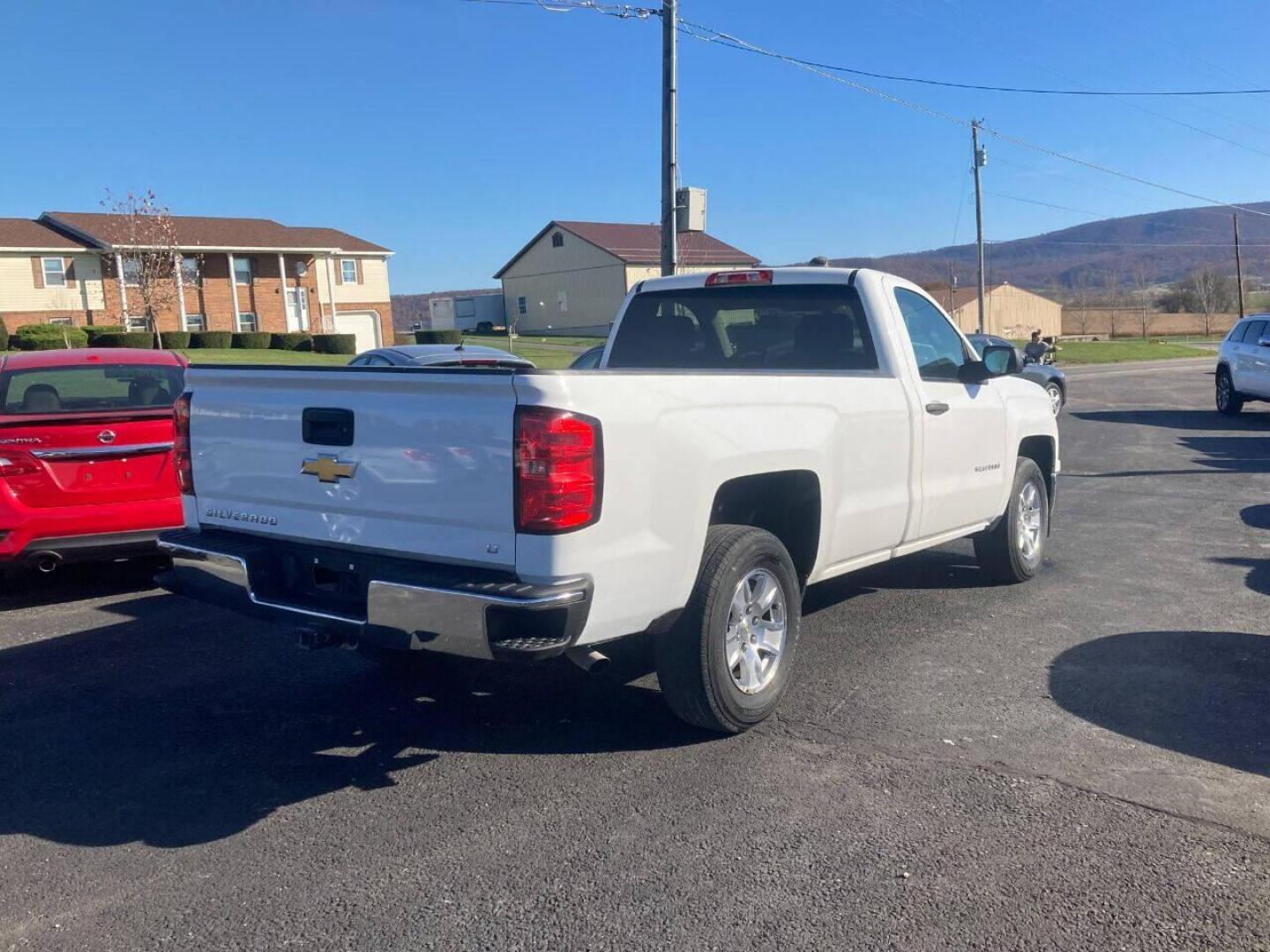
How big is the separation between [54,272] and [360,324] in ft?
44.2

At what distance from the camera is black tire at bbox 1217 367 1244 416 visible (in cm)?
1956

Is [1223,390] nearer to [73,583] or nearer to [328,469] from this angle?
[73,583]

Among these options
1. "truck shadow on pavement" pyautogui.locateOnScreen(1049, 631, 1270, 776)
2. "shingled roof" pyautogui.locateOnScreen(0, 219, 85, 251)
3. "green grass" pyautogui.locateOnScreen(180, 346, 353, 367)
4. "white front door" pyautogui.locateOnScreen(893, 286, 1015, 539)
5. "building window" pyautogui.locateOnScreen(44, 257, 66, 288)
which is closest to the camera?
"truck shadow on pavement" pyautogui.locateOnScreen(1049, 631, 1270, 776)

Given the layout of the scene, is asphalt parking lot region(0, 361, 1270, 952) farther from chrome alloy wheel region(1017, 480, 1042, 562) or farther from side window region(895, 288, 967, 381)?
side window region(895, 288, 967, 381)

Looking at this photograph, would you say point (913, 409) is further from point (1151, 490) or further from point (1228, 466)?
point (1228, 466)

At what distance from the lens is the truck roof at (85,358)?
7438 millimetres

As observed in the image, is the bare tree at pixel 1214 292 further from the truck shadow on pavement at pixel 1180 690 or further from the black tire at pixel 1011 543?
the truck shadow on pavement at pixel 1180 690

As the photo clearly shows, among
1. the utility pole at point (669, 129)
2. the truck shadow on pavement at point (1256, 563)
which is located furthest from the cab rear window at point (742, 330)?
the utility pole at point (669, 129)

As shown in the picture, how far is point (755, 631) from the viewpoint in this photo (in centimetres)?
478

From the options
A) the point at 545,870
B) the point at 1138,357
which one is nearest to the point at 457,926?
the point at 545,870

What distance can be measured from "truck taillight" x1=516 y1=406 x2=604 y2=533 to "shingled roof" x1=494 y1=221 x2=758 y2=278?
49.4 metres

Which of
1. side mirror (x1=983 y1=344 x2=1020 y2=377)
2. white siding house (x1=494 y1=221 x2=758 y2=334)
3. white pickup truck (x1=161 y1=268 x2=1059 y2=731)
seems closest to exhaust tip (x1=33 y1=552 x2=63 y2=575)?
white pickup truck (x1=161 y1=268 x2=1059 y2=731)

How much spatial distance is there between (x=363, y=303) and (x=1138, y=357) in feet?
113

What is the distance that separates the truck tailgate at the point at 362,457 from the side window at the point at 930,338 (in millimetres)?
3041
